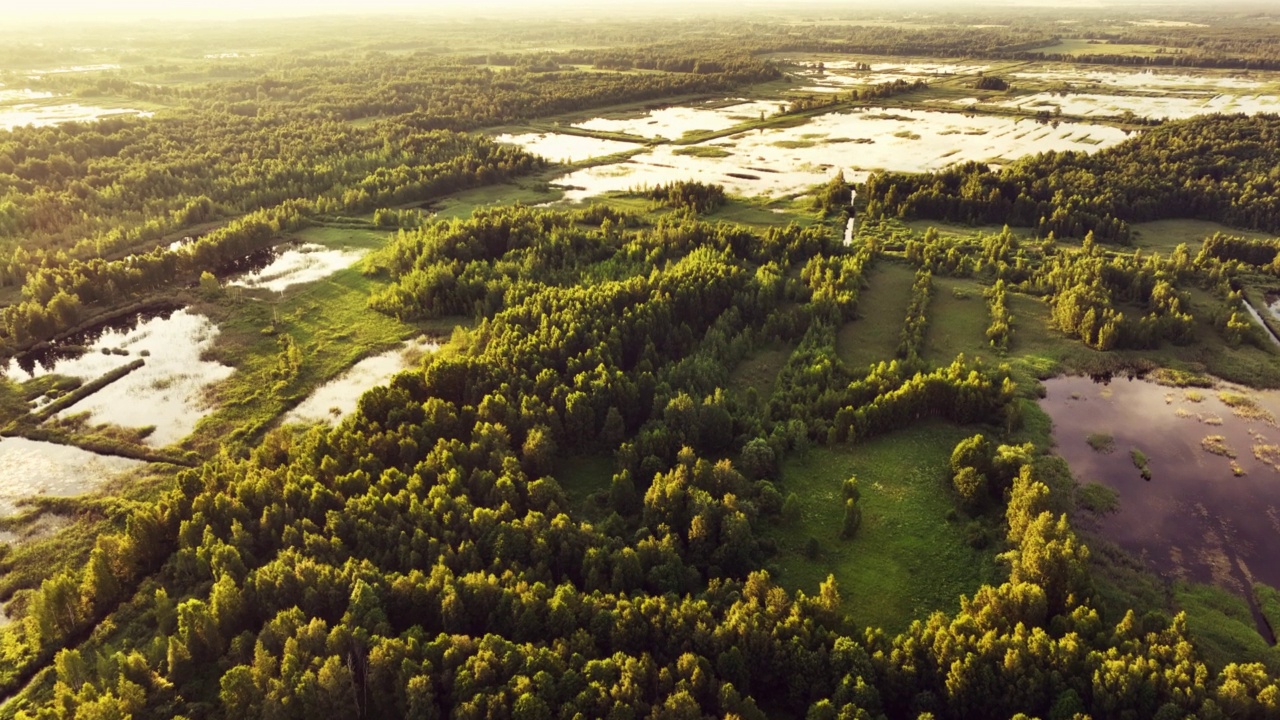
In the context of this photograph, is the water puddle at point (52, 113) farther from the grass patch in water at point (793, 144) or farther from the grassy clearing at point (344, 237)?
the grass patch in water at point (793, 144)

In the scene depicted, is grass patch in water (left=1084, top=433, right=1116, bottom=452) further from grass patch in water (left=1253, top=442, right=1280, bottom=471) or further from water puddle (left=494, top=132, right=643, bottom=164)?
water puddle (left=494, top=132, right=643, bottom=164)

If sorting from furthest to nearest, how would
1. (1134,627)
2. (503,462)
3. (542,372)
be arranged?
(542,372) → (503,462) → (1134,627)

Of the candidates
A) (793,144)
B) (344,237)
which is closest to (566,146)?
(793,144)

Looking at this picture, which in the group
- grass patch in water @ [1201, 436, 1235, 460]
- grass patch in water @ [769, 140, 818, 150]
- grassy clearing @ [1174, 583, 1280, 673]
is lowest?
grassy clearing @ [1174, 583, 1280, 673]

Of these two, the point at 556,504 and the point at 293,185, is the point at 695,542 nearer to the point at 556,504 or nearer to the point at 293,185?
the point at 556,504

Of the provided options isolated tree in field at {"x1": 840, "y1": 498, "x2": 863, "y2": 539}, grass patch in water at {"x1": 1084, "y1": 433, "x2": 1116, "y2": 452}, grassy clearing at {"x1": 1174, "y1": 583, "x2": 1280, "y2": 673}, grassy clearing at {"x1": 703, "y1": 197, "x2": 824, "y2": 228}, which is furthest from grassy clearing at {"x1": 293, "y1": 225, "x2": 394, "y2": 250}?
grassy clearing at {"x1": 1174, "y1": 583, "x2": 1280, "y2": 673}

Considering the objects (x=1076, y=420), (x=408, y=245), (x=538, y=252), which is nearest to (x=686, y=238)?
(x=538, y=252)
